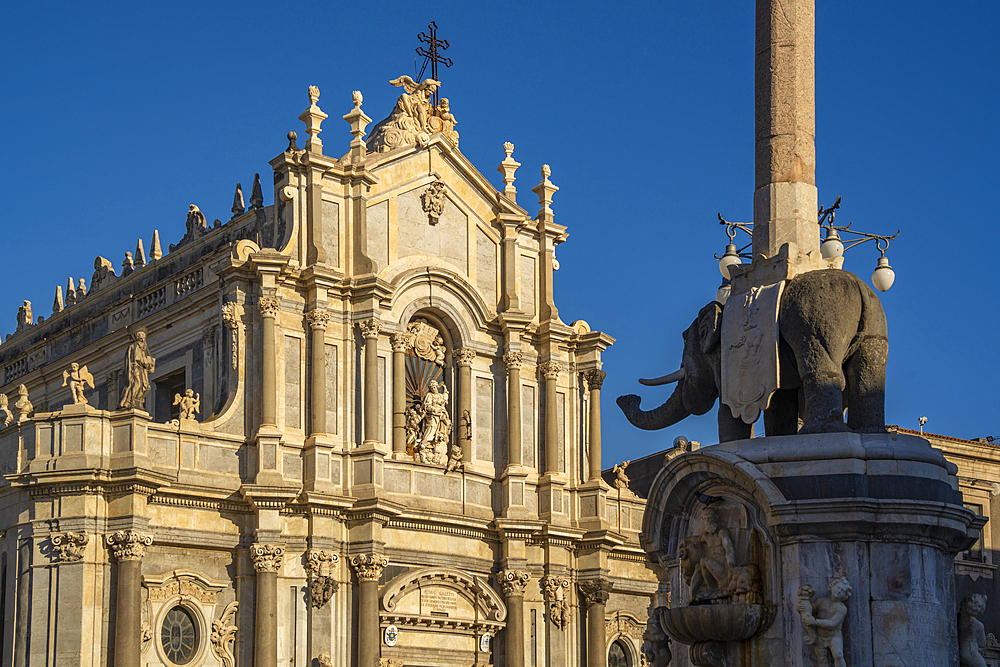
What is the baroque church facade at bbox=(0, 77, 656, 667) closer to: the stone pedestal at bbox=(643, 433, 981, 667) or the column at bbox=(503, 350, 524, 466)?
the column at bbox=(503, 350, 524, 466)

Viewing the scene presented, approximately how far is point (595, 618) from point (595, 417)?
15.3 feet

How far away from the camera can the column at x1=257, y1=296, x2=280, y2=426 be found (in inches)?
1111

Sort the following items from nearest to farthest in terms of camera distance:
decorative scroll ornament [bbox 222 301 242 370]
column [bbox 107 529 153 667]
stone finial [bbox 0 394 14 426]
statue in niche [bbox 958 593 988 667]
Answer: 1. statue in niche [bbox 958 593 988 667]
2. column [bbox 107 529 153 667]
3. stone finial [bbox 0 394 14 426]
4. decorative scroll ornament [bbox 222 301 242 370]

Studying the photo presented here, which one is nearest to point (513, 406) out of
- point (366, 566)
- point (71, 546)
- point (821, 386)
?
point (366, 566)

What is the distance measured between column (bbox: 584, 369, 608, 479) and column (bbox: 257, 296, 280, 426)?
815 centimetres

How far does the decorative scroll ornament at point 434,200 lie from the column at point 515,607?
7.78 meters

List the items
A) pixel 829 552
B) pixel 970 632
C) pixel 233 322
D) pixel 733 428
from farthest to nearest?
pixel 233 322 < pixel 733 428 < pixel 970 632 < pixel 829 552

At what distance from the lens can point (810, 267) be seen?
13.9 meters

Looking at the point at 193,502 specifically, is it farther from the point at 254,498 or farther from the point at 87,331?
the point at 87,331

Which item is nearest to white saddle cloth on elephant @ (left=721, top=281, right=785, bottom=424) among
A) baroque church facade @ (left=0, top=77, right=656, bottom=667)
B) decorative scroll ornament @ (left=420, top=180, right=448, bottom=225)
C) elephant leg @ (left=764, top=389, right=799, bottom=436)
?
elephant leg @ (left=764, top=389, right=799, bottom=436)

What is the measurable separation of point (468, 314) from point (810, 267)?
60.6 feet

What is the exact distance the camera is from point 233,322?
93.8 ft

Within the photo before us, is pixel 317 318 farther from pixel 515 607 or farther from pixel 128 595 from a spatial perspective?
pixel 515 607

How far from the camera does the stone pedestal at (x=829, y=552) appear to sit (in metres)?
12.0
